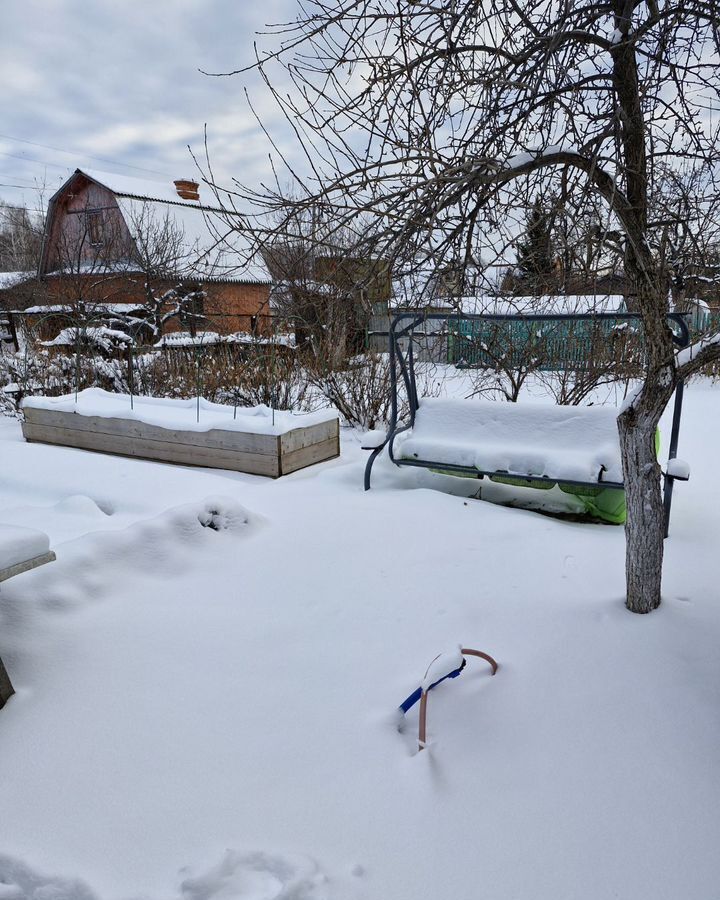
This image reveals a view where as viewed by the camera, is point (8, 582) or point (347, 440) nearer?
point (8, 582)

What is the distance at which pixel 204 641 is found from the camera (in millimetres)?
2277

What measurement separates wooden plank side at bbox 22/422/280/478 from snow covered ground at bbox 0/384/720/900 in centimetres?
141

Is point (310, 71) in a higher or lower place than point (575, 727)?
higher

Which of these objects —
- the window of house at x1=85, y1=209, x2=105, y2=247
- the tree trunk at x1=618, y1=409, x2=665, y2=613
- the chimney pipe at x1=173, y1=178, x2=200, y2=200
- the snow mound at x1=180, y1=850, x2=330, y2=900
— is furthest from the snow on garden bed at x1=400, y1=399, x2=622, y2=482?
the chimney pipe at x1=173, y1=178, x2=200, y2=200

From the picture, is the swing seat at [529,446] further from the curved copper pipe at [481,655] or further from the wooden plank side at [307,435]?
the curved copper pipe at [481,655]

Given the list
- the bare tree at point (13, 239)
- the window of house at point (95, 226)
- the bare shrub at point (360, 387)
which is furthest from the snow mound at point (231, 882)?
the bare tree at point (13, 239)

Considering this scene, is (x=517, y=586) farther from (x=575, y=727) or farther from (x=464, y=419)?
(x=464, y=419)

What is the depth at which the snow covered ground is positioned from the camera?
1.40 m

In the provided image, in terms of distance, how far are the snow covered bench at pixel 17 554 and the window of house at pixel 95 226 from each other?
39.9ft

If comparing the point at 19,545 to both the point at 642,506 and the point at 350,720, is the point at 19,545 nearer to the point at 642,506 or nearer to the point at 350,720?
the point at 350,720

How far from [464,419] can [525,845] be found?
2859 mm

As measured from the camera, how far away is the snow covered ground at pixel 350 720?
1396mm

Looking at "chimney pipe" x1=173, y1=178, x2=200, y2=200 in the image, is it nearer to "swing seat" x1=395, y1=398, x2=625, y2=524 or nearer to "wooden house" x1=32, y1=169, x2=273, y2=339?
"wooden house" x1=32, y1=169, x2=273, y2=339

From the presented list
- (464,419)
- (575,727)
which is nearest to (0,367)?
(464,419)
